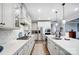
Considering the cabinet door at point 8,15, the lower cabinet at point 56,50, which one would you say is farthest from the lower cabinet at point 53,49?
the cabinet door at point 8,15

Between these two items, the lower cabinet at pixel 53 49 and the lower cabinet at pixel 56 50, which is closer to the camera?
the lower cabinet at pixel 56 50

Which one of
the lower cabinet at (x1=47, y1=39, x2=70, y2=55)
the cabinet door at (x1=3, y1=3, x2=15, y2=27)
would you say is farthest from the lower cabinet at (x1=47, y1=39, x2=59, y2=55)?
the cabinet door at (x1=3, y1=3, x2=15, y2=27)

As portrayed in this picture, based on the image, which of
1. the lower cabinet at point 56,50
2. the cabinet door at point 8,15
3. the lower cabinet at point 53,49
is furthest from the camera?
the lower cabinet at point 53,49

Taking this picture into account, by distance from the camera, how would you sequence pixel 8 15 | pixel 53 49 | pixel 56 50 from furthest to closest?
A: 1. pixel 53 49
2. pixel 56 50
3. pixel 8 15

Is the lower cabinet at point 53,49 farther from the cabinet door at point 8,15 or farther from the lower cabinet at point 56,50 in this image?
the cabinet door at point 8,15

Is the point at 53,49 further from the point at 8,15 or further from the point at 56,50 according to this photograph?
the point at 8,15

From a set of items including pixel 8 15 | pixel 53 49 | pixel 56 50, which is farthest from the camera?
pixel 53 49

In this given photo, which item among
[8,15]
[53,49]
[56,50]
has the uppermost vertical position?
[8,15]

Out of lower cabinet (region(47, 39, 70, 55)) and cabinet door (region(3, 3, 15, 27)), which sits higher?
cabinet door (region(3, 3, 15, 27))

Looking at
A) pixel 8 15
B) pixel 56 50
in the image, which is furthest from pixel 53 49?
pixel 8 15

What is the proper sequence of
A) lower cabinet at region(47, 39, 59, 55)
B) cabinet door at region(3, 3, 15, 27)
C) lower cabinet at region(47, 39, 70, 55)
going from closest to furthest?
1. lower cabinet at region(47, 39, 70, 55)
2. cabinet door at region(3, 3, 15, 27)
3. lower cabinet at region(47, 39, 59, 55)

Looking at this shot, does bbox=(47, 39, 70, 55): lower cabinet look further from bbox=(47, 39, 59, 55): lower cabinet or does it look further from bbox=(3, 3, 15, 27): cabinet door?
bbox=(3, 3, 15, 27): cabinet door
